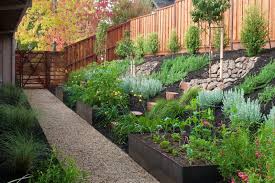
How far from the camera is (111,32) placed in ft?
69.9

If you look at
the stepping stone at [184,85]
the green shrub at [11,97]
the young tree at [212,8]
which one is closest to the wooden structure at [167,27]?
the young tree at [212,8]

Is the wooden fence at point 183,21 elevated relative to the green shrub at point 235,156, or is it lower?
elevated

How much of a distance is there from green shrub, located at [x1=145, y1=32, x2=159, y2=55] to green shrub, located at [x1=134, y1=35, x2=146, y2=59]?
422 mm

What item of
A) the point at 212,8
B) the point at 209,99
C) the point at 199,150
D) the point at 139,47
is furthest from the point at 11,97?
the point at 139,47

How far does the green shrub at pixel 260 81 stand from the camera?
724 centimetres

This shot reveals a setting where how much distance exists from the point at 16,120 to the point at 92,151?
1149mm

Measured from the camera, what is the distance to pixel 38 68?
66.3ft

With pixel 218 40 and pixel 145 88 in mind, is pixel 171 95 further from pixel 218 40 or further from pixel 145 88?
pixel 218 40

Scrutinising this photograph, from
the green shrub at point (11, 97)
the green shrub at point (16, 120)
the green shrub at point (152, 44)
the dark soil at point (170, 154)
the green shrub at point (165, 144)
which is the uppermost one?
the green shrub at point (152, 44)

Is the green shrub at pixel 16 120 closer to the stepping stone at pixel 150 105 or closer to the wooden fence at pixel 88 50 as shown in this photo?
the stepping stone at pixel 150 105

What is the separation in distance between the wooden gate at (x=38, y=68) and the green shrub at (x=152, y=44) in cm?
565

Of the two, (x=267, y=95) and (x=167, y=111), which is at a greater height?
(x=267, y=95)

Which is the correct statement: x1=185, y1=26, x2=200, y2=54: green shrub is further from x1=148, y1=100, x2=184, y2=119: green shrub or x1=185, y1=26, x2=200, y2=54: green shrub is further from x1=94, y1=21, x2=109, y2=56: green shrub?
x1=94, y1=21, x2=109, y2=56: green shrub

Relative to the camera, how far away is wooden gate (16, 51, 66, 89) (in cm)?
1983
